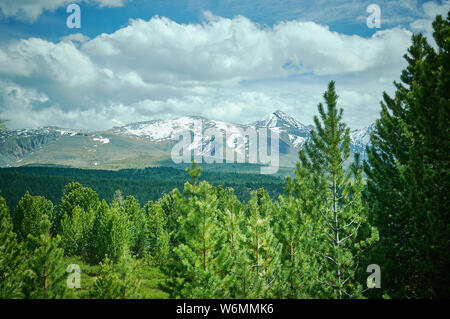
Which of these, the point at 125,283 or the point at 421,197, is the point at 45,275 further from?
the point at 421,197

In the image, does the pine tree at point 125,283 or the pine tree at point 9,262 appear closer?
the pine tree at point 125,283

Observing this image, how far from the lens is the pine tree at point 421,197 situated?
11094 mm

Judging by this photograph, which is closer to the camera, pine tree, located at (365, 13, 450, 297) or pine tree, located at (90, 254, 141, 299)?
pine tree, located at (365, 13, 450, 297)

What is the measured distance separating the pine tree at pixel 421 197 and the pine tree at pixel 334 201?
3.97ft

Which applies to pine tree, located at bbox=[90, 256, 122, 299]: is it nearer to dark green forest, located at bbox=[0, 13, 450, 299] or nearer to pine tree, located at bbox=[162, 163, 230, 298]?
dark green forest, located at bbox=[0, 13, 450, 299]

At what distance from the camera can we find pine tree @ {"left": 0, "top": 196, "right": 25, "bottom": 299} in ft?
50.6

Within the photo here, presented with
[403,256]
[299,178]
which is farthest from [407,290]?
[299,178]

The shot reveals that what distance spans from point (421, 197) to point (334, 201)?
11.5 feet

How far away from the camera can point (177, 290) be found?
15.7 meters

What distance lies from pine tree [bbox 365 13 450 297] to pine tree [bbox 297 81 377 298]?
3.97 ft

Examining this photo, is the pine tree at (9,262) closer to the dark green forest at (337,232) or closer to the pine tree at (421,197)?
the dark green forest at (337,232)

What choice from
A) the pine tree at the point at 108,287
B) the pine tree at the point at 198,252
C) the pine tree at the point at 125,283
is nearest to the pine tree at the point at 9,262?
the pine tree at the point at 108,287

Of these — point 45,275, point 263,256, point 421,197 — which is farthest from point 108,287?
point 421,197

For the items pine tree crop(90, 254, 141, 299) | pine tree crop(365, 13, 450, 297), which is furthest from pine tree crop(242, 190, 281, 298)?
pine tree crop(90, 254, 141, 299)
